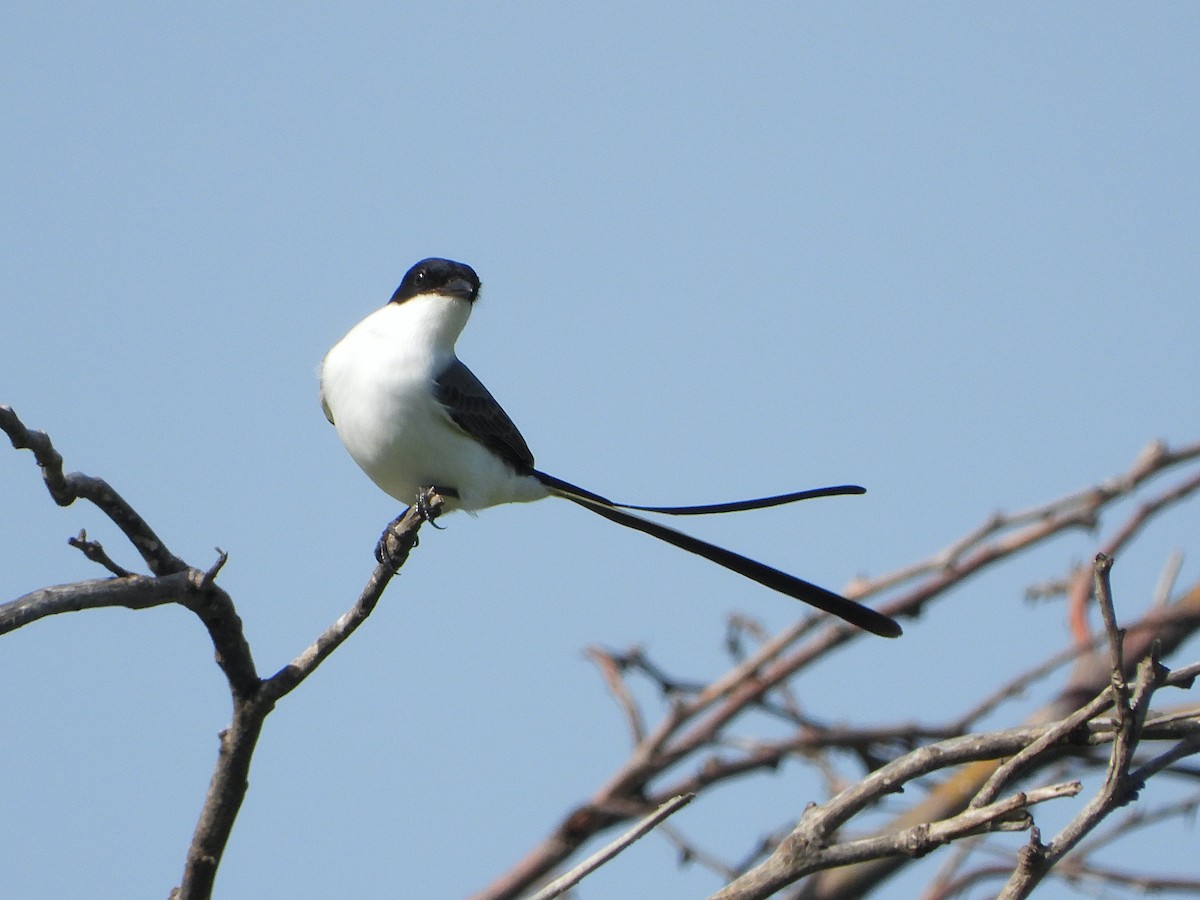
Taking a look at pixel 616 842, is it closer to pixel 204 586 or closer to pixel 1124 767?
pixel 1124 767

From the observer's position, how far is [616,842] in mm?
2426

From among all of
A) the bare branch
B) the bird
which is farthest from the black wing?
the bare branch

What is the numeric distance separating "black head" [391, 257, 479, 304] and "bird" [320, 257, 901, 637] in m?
0.03

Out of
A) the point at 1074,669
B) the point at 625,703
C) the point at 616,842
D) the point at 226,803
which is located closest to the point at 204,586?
the point at 226,803

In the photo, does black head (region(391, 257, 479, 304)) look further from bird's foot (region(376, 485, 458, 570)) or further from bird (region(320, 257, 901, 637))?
bird's foot (region(376, 485, 458, 570))

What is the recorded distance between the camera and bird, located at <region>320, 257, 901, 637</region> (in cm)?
439

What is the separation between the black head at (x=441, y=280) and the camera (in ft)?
16.4

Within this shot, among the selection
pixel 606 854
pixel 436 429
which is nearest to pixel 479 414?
pixel 436 429

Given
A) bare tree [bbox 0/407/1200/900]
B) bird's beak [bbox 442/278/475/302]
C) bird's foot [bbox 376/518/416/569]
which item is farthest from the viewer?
bird's beak [bbox 442/278/475/302]

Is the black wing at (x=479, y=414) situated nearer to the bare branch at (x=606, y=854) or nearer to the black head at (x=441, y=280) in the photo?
the black head at (x=441, y=280)

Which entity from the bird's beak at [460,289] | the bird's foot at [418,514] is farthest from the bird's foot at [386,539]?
the bird's beak at [460,289]

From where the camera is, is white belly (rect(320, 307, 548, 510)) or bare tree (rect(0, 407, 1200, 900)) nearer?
bare tree (rect(0, 407, 1200, 900))

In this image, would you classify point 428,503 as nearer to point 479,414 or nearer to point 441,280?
point 479,414

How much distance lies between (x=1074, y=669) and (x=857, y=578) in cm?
88
